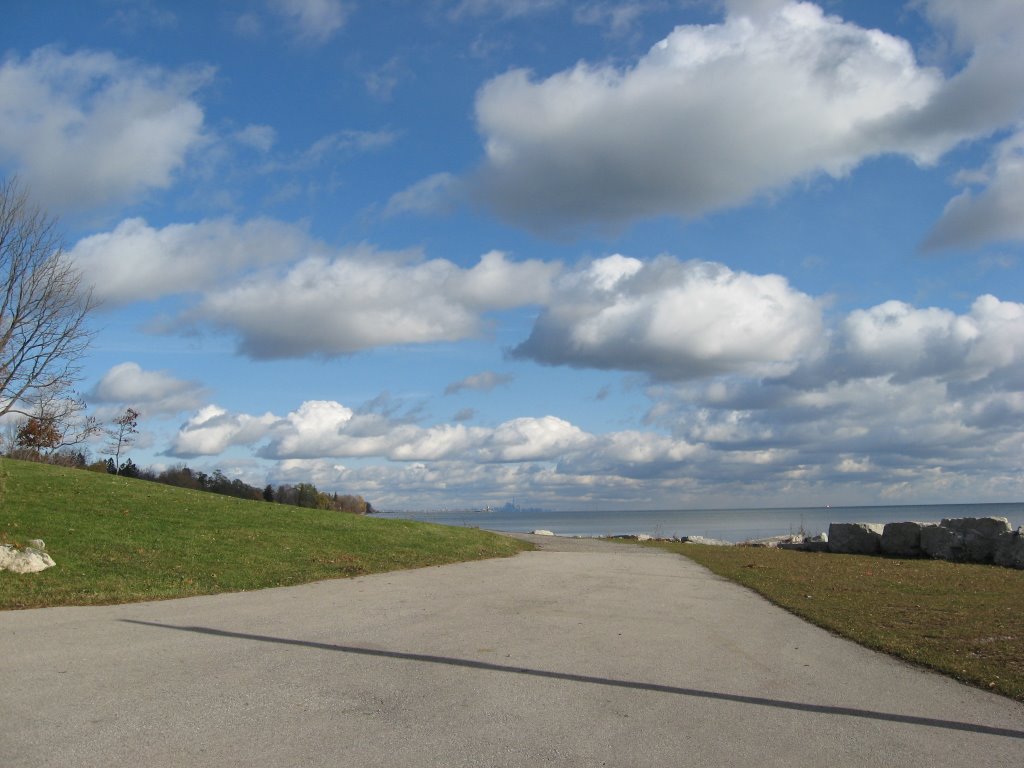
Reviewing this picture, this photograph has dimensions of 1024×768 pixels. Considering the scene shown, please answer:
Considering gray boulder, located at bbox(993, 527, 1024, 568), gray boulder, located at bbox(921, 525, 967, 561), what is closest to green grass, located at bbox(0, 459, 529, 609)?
gray boulder, located at bbox(921, 525, 967, 561)

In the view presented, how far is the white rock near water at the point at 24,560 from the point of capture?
1409 cm

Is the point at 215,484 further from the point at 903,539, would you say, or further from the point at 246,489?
the point at 903,539

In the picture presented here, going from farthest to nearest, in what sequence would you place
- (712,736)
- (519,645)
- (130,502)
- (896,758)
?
(130,502), (519,645), (712,736), (896,758)

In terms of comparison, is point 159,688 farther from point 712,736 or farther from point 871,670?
point 871,670

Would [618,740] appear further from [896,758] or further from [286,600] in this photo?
[286,600]

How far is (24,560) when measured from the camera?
47.1 ft

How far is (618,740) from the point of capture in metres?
6.07

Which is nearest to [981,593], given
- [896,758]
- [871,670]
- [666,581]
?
[666,581]

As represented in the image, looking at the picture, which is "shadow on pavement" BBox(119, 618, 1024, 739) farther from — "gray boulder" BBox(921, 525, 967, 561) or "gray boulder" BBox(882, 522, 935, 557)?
"gray boulder" BBox(882, 522, 935, 557)

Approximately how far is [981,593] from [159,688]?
47.9ft

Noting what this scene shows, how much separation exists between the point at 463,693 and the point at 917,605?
31.3ft

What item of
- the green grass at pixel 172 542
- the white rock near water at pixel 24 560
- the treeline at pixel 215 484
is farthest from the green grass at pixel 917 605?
the treeline at pixel 215 484

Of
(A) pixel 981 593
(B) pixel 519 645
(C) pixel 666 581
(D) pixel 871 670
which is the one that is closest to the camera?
(D) pixel 871 670

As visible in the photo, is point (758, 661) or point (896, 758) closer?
point (896, 758)
